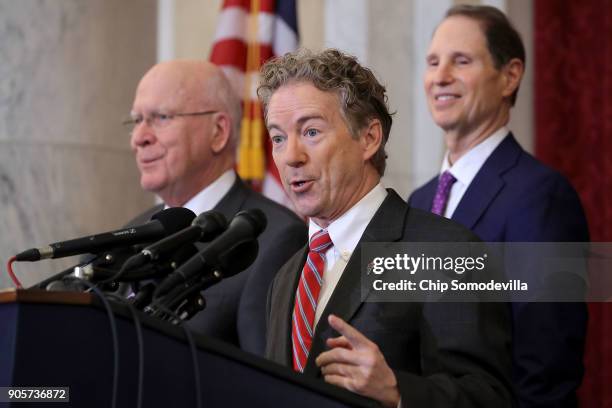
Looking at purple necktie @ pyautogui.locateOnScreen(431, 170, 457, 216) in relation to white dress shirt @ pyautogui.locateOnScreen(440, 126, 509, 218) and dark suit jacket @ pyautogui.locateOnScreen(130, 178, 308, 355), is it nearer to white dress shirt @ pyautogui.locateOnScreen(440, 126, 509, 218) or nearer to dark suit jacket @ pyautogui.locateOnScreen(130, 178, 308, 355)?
white dress shirt @ pyautogui.locateOnScreen(440, 126, 509, 218)

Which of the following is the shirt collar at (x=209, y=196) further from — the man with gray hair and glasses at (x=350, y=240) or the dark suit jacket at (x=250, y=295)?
the man with gray hair and glasses at (x=350, y=240)

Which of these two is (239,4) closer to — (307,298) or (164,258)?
(307,298)

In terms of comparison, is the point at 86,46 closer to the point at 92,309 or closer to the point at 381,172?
the point at 381,172

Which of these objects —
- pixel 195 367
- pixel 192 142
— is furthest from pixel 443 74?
pixel 195 367

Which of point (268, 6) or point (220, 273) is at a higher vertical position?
point (268, 6)

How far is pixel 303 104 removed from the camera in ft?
9.34

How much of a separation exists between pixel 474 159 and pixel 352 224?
55.7 inches

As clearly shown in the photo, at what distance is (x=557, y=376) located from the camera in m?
3.55

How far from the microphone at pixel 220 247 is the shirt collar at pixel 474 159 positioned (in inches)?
76.5

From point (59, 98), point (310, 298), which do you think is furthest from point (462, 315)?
point (59, 98)

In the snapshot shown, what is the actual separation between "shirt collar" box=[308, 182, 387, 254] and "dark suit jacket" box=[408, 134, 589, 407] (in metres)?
1.00

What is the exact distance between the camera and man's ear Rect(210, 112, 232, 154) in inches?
165

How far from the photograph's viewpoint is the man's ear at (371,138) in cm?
291

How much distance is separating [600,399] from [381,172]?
3023 mm
